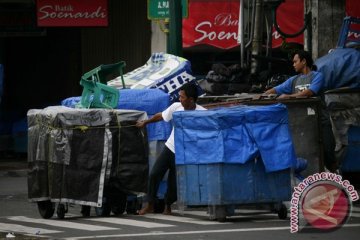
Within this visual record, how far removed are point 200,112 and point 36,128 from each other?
2209 mm

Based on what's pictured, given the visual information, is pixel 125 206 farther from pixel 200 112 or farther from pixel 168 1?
pixel 168 1

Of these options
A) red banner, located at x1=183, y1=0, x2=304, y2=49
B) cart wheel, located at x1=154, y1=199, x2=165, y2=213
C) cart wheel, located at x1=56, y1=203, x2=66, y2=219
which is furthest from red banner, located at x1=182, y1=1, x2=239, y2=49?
cart wheel, located at x1=56, y1=203, x2=66, y2=219

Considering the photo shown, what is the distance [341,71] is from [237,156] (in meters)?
3.73

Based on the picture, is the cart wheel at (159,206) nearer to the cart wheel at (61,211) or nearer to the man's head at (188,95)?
the cart wheel at (61,211)

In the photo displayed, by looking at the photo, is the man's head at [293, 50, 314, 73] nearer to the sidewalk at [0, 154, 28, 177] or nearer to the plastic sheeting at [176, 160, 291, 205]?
the plastic sheeting at [176, 160, 291, 205]

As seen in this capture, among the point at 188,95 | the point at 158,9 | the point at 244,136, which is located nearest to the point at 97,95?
the point at 188,95

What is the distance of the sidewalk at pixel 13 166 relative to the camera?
20500 mm

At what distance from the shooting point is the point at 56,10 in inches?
861

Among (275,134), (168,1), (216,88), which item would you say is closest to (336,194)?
(275,134)

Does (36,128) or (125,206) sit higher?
(36,128)

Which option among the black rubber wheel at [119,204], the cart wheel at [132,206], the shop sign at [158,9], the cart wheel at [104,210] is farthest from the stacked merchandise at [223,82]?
the cart wheel at [104,210]

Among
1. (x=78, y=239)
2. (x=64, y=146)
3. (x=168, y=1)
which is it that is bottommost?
(x=78, y=239)

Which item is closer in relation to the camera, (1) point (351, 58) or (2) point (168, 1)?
(1) point (351, 58)

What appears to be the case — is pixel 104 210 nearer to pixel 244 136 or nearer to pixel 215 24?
pixel 244 136
